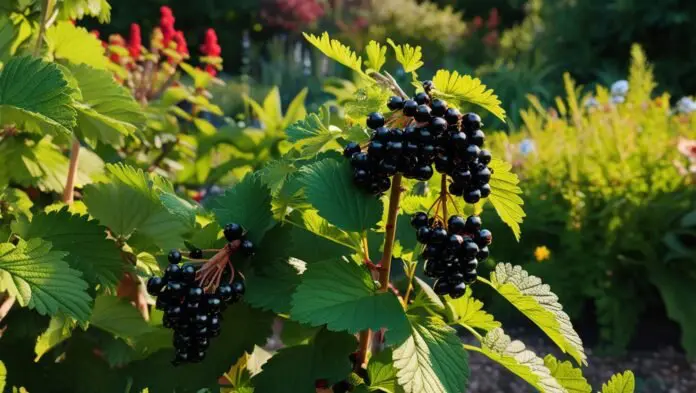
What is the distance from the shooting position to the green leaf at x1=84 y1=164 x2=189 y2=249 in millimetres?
1137

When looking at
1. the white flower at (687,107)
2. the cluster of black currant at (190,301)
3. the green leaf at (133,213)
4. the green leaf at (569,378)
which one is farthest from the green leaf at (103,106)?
the white flower at (687,107)

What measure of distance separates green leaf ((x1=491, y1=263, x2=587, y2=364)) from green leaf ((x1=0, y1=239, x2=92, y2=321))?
0.51 m

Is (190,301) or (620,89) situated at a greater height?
(620,89)

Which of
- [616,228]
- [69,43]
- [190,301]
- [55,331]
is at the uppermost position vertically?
[616,228]

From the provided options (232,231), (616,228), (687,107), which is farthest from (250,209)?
(687,107)

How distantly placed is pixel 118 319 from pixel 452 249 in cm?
56

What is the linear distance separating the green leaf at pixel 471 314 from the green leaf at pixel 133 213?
0.41 meters

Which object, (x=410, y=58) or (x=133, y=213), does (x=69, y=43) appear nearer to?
(x=133, y=213)

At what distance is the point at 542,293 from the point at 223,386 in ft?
1.69

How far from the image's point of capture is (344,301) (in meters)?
0.88

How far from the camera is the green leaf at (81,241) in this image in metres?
1.07

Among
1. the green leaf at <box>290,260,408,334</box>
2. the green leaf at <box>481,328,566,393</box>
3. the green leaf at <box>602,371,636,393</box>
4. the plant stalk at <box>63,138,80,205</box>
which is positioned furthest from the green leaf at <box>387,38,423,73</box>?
the plant stalk at <box>63,138,80,205</box>

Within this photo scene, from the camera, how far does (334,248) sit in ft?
3.53

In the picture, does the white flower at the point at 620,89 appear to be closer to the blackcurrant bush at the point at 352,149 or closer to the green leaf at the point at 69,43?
the green leaf at the point at 69,43
